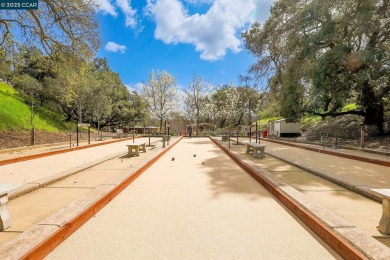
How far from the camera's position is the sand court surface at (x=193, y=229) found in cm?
296

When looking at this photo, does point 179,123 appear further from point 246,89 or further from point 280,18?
point 280,18

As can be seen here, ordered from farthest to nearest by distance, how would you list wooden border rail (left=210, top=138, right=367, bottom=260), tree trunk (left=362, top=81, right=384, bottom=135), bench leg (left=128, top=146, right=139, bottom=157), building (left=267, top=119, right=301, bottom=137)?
building (left=267, top=119, right=301, bottom=137), tree trunk (left=362, top=81, right=384, bottom=135), bench leg (left=128, top=146, right=139, bottom=157), wooden border rail (left=210, top=138, right=367, bottom=260)

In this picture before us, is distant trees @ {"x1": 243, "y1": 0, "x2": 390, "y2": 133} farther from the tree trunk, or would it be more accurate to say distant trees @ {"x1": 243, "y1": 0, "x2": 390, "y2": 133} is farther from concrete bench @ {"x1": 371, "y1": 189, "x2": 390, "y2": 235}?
concrete bench @ {"x1": 371, "y1": 189, "x2": 390, "y2": 235}

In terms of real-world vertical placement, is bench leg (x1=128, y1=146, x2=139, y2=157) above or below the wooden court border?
above

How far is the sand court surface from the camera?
9.71ft

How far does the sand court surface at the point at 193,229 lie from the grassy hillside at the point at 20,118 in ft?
72.2

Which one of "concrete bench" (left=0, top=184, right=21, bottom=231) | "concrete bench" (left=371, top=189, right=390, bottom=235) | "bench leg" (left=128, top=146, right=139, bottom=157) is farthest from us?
"bench leg" (left=128, top=146, right=139, bottom=157)

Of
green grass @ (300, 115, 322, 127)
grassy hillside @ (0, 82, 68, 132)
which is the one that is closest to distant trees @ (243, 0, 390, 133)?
green grass @ (300, 115, 322, 127)

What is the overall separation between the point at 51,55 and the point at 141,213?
47.2 ft

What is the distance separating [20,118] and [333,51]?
88.0 feet

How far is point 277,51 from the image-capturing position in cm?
2230

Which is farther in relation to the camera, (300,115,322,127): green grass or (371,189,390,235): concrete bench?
(300,115,322,127): green grass

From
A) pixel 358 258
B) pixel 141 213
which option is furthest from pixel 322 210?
pixel 141 213

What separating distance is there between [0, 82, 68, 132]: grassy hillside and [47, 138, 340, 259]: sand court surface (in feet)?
72.2
